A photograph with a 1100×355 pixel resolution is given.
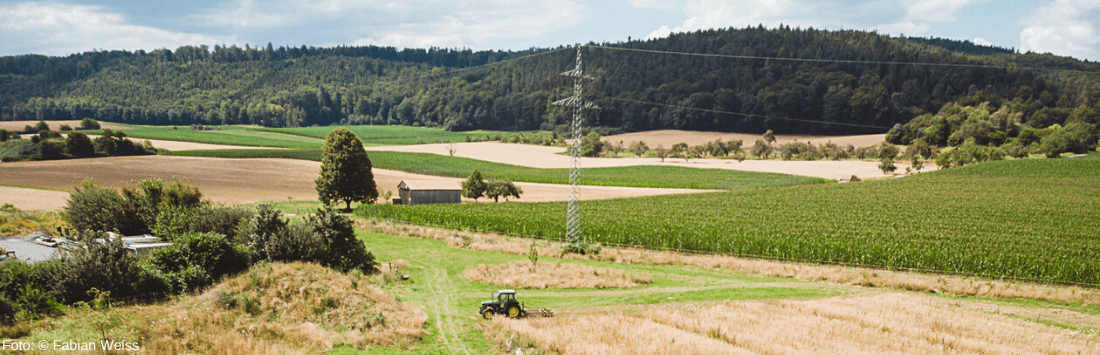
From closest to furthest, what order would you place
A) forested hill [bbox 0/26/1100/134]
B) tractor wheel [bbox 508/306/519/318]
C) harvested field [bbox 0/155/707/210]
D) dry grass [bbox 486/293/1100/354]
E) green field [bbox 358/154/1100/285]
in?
dry grass [bbox 486/293/1100/354] → tractor wheel [bbox 508/306/519/318] → green field [bbox 358/154/1100/285] → harvested field [bbox 0/155/707/210] → forested hill [bbox 0/26/1100/134]

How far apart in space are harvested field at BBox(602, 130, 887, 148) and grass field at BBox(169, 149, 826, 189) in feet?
158

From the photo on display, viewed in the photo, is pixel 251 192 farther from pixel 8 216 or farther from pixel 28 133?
pixel 28 133

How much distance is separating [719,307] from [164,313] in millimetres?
18321

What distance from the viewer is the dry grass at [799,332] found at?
52.7 ft

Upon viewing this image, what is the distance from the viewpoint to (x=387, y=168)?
84312 millimetres

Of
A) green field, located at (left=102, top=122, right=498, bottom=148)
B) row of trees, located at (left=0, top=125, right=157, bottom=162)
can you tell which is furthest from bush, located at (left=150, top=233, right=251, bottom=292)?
green field, located at (left=102, top=122, right=498, bottom=148)

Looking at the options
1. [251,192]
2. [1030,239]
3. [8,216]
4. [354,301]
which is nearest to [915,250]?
[1030,239]

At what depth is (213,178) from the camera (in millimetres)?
64062

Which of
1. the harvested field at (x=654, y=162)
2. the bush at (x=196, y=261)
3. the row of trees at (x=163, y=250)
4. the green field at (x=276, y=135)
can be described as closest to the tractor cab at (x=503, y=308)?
the row of trees at (x=163, y=250)

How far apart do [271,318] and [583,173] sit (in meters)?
64.9

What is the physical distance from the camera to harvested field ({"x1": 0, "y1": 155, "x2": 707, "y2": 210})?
173 feet

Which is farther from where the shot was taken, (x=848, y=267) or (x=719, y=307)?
(x=848, y=267)

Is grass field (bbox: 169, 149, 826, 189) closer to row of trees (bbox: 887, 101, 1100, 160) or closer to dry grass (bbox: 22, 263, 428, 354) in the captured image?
row of trees (bbox: 887, 101, 1100, 160)

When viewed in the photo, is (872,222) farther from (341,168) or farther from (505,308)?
(341,168)
